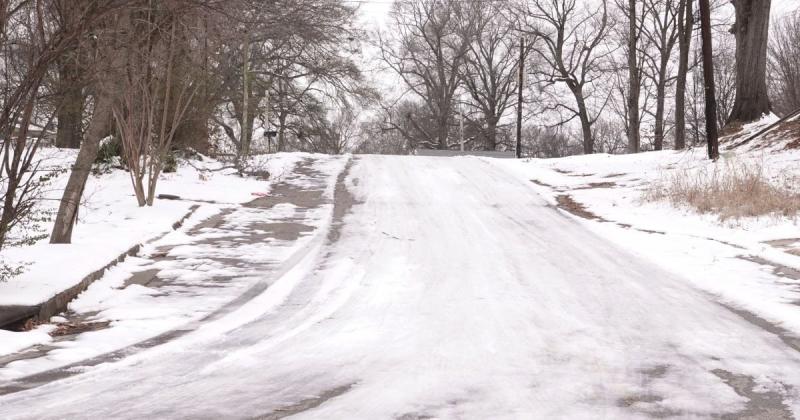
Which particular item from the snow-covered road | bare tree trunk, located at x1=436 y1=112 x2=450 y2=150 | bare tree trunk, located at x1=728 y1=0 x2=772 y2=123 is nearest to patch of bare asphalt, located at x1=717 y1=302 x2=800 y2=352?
the snow-covered road

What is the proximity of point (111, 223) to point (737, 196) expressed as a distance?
360 inches

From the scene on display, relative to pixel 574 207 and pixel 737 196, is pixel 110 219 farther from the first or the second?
pixel 737 196

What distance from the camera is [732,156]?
1505cm

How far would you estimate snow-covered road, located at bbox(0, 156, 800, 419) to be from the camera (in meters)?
3.35

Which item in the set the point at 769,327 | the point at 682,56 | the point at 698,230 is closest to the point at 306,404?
the point at 769,327

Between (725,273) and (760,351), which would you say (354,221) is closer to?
(725,273)

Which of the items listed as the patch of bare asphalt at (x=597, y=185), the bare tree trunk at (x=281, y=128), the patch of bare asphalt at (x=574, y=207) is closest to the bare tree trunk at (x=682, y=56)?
the patch of bare asphalt at (x=597, y=185)

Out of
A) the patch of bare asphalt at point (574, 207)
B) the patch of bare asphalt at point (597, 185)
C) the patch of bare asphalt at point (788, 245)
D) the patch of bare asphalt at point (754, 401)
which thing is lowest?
the patch of bare asphalt at point (754, 401)

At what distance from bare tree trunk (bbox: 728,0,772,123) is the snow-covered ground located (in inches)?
479

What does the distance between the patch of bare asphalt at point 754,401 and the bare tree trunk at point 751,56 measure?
1673 cm

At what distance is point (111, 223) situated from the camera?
9.49 metres

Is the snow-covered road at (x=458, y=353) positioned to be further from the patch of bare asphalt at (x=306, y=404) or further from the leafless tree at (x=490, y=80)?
the leafless tree at (x=490, y=80)

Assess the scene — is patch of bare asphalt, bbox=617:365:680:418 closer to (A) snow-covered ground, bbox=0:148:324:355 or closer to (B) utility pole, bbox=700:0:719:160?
(A) snow-covered ground, bbox=0:148:324:355

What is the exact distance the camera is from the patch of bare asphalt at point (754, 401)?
128 inches
